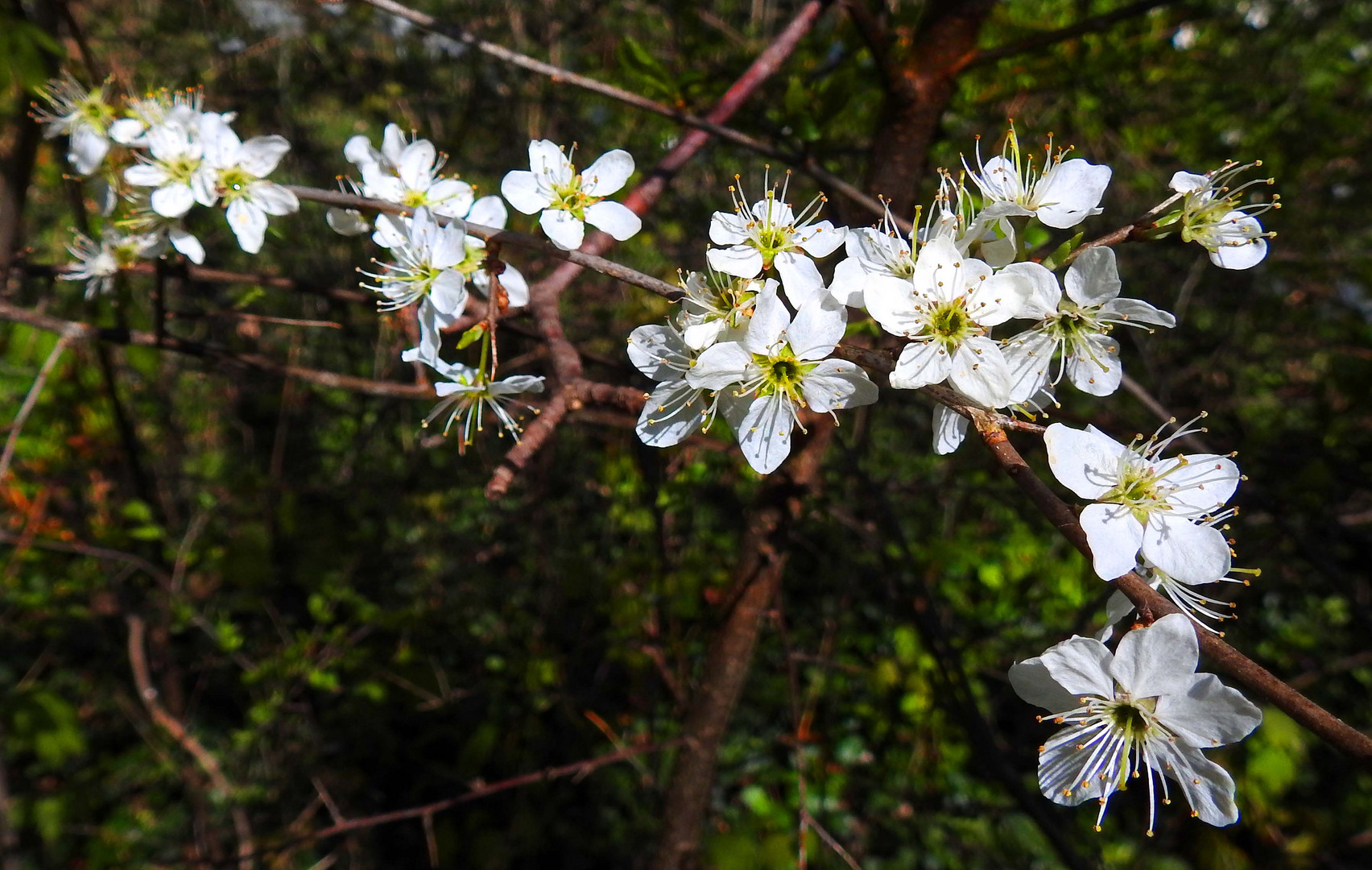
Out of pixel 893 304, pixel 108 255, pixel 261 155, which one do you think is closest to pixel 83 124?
pixel 108 255

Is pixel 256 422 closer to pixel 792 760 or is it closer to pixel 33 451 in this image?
pixel 33 451

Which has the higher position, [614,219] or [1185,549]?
[614,219]

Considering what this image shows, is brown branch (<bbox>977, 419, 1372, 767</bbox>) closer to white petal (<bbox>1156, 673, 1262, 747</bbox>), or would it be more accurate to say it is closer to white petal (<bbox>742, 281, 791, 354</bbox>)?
white petal (<bbox>1156, 673, 1262, 747</bbox>)

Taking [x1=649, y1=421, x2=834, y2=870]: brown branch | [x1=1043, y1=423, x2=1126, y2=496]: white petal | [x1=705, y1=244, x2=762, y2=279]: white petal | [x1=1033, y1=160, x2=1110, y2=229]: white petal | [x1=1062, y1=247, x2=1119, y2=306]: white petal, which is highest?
[x1=1033, y1=160, x2=1110, y2=229]: white petal

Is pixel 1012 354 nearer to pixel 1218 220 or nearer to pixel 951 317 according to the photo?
pixel 951 317

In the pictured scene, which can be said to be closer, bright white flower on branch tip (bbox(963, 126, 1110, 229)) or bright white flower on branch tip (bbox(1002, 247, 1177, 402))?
bright white flower on branch tip (bbox(1002, 247, 1177, 402))

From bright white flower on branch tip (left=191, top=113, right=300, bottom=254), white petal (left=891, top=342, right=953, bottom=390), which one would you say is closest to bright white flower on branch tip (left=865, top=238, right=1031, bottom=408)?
white petal (left=891, top=342, right=953, bottom=390)

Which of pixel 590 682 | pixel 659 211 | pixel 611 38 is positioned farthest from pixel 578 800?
pixel 611 38

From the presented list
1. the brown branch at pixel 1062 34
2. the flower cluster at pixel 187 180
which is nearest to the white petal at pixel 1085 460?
the brown branch at pixel 1062 34
